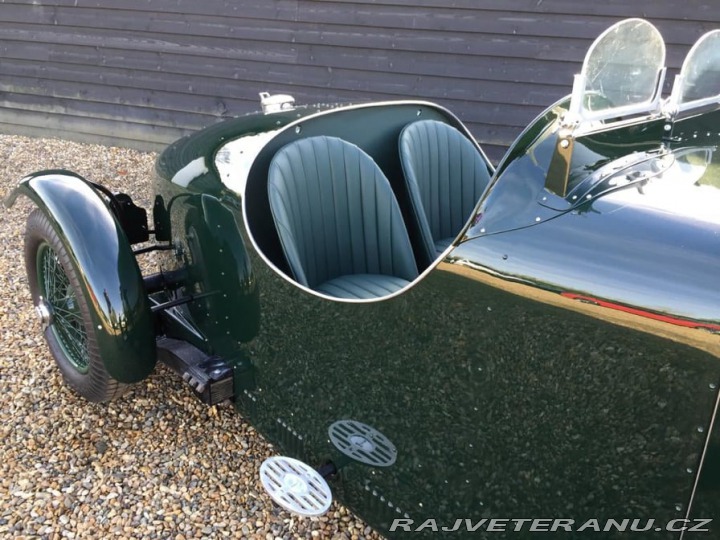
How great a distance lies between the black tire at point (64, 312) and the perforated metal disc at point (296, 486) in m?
0.75

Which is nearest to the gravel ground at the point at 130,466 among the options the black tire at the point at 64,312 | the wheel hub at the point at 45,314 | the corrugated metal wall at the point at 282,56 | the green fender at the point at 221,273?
the black tire at the point at 64,312

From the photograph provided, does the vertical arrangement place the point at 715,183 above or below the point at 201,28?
below

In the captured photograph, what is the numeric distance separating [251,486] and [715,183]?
5.71 feet

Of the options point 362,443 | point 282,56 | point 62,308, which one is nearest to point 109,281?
point 62,308

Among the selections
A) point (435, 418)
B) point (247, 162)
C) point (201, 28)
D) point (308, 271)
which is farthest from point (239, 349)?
point (201, 28)

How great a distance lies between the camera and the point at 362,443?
181 centimetres

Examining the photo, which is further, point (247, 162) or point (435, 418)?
point (247, 162)

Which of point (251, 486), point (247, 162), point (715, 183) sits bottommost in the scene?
point (251, 486)

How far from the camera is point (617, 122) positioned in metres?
1.46

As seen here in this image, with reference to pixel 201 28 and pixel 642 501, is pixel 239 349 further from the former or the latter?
pixel 201 28

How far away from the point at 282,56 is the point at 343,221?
3.55 metres

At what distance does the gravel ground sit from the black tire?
0.57 ft

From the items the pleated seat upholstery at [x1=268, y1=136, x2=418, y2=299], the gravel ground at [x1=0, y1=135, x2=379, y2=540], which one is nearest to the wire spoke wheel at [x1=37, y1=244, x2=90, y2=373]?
the gravel ground at [x1=0, y1=135, x2=379, y2=540]

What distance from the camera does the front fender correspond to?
214cm
